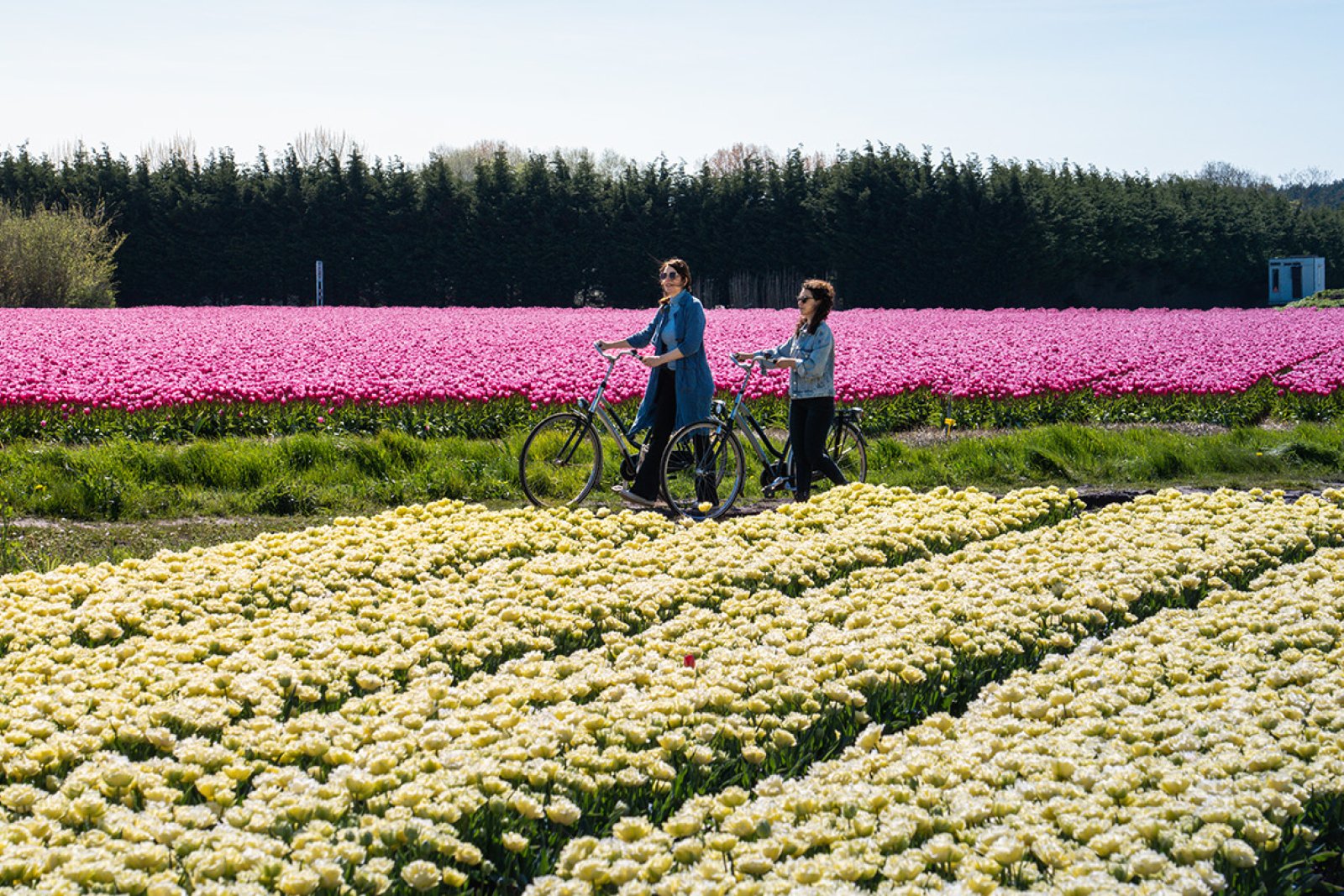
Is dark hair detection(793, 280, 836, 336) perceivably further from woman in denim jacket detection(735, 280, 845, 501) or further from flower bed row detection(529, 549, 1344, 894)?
flower bed row detection(529, 549, 1344, 894)

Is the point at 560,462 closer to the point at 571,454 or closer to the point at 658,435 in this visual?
the point at 571,454

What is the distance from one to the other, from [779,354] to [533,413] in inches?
172

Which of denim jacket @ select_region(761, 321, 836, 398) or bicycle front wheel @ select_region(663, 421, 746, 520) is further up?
denim jacket @ select_region(761, 321, 836, 398)

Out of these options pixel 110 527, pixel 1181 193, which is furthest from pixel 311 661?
pixel 1181 193

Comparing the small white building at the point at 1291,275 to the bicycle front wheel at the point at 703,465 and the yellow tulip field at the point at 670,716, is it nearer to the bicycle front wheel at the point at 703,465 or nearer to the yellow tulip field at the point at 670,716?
the bicycle front wheel at the point at 703,465

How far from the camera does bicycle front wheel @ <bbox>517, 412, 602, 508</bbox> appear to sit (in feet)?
34.0

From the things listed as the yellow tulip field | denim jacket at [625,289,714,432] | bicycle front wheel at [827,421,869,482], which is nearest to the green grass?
bicycle front wheel at [827,421,869,482]

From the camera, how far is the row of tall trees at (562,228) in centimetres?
4356

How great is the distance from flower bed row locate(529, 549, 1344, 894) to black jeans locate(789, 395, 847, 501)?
14.8ft

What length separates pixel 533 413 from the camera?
46.4ft

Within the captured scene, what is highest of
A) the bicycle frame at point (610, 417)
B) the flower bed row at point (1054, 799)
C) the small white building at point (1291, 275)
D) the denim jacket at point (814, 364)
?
the small white building at point (1291, 275)

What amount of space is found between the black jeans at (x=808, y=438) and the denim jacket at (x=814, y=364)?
0.31ft

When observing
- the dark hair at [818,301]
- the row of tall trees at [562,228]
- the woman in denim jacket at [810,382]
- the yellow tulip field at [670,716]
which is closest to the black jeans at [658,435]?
the woman in denim jacket at [810,382]

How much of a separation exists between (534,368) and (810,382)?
710 centimetres
